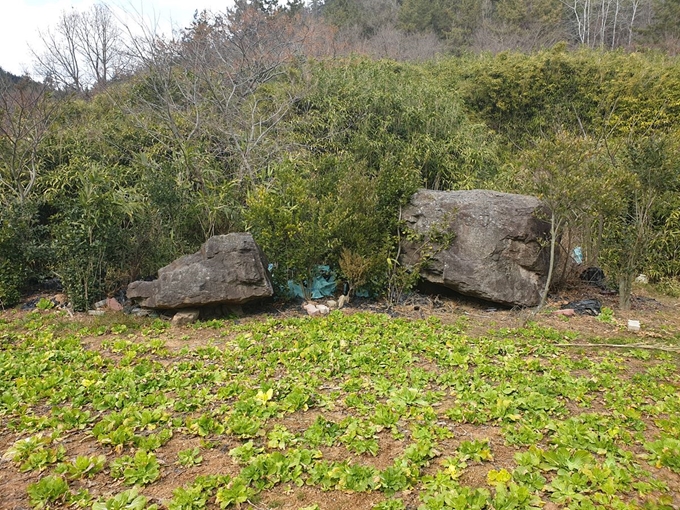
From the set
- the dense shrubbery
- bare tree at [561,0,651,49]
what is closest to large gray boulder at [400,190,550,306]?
the dense shrubbery

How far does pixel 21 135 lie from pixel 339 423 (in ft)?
24.1

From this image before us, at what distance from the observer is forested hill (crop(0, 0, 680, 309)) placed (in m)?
5.92

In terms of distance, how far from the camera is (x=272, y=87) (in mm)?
10938

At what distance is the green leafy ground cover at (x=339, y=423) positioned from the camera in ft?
7.54

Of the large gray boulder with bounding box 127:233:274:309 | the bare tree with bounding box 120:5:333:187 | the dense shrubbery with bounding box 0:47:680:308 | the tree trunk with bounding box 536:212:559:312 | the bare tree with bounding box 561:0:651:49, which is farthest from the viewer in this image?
the bare tree with bounding box 561:0:651:49

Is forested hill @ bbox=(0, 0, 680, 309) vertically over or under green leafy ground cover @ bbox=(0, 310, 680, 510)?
over

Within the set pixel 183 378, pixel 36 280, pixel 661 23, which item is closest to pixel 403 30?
pixel 661 23

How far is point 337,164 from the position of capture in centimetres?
709

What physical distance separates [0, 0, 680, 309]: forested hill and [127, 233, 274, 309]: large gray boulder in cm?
51

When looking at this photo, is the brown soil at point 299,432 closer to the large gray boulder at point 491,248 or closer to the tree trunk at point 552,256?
Answer: the tree trunk at point 552,256

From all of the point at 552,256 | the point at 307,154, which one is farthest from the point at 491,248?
the point at 307,154

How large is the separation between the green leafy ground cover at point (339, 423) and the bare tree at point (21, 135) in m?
3.65

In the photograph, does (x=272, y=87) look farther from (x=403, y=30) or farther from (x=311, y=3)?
(x=311, y=3)

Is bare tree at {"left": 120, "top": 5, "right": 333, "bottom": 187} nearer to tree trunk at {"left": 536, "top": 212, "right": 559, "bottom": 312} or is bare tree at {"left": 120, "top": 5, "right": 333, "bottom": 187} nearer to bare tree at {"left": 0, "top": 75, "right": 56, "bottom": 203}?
bare tree at {"left": 0, "top": 75, "right": 56, "bottom": 203}
